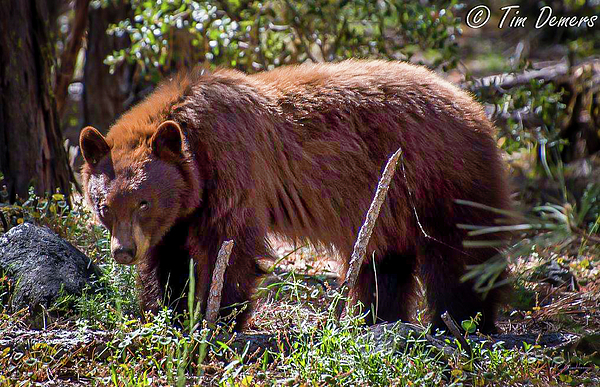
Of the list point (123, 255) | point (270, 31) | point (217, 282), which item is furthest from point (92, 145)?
point (270, 31)

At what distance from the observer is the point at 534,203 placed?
26.7 ft

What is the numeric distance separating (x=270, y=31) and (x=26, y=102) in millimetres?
2807

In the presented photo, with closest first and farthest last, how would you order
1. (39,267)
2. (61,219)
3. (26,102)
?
(39,267) → (61,219) → (26,102)

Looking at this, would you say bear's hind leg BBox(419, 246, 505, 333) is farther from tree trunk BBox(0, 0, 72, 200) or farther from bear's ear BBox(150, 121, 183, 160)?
tree trunk BBox(0, 0, 72, 200)

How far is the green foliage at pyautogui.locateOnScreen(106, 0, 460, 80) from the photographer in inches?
276

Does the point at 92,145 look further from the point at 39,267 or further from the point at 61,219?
the point at 61,219

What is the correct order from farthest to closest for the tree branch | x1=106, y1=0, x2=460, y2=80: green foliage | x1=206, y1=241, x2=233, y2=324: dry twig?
1. the tree branch
2. x1=106, y1=0, x2=460, y2=80: green foliage
3. x1=206, y1=241, x2=233, y2=324: dry twig

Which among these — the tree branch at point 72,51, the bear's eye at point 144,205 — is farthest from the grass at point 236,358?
the tree branch at point 72,51

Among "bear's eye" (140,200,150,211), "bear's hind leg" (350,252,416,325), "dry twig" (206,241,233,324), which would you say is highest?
"bear's eye" (140,200,150,211)

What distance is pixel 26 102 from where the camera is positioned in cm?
575

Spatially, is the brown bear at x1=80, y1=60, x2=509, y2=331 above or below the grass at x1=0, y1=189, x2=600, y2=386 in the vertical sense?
above

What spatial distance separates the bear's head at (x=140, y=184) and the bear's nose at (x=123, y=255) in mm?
24

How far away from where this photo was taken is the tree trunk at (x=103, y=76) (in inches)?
365

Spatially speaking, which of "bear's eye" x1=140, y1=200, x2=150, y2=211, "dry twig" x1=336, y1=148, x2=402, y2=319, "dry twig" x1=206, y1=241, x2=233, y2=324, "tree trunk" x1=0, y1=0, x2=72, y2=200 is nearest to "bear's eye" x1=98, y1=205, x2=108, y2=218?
"bear's eye" x1=140, y1=200, x2=150, y2=211
